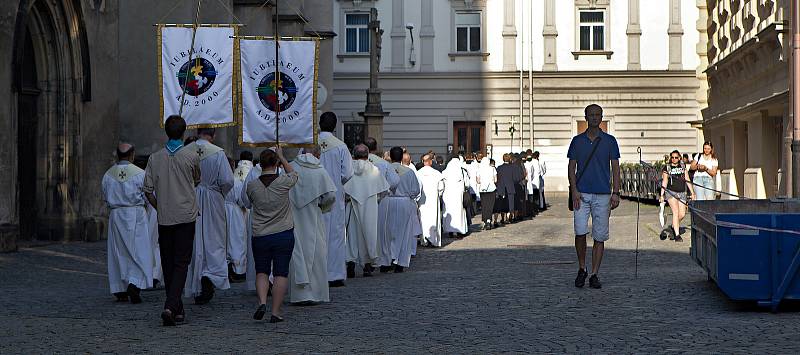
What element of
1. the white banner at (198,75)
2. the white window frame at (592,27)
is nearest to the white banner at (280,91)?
the white banner at (198,75)

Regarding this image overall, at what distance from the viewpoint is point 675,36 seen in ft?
177

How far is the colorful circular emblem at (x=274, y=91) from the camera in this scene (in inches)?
642

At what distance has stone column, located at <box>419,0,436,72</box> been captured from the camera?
55.2 metres

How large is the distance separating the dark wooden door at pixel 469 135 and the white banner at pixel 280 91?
38638mm

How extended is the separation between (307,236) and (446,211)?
47.7ft

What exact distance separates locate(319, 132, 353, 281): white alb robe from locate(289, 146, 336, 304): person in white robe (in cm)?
194

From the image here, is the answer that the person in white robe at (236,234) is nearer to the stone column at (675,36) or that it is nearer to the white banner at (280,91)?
the white banner at (280,91)

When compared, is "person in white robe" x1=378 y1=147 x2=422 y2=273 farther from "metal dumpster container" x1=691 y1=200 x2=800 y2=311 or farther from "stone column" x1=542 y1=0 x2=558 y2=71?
"stone column" x1=542 y1=0 x2=558 y2=71

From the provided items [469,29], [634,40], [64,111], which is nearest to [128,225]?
[64,111]

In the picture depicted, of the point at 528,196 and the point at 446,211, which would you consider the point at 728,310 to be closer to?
the point at 446,211

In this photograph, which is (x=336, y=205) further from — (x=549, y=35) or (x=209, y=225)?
(x=549, y=35)

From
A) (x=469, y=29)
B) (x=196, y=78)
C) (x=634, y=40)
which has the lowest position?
(x=196, y=78)

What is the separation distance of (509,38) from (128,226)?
41.8 metres

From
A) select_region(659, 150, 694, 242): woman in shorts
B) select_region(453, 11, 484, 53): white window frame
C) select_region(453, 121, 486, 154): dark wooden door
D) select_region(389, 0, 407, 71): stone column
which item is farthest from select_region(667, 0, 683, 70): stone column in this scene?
select_region(659, 150, 694, 242): woman in shorts
